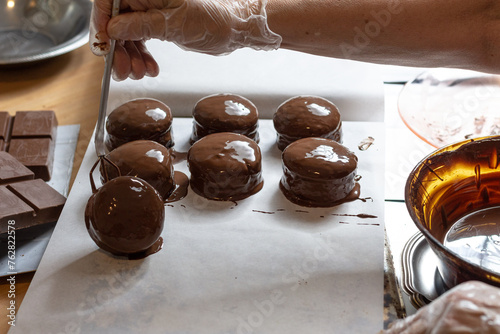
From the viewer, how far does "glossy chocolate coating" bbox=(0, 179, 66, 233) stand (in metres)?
1.46

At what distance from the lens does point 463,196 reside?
1343 mm

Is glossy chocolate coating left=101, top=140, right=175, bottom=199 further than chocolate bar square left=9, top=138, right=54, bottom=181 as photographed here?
No

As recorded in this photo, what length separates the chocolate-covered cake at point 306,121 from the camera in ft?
5.97

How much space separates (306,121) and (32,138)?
2.98 ft

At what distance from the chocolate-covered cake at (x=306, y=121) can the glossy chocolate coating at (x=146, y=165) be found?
0.41m

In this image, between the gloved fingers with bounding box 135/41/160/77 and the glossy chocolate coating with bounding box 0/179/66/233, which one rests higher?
the gloved fingers with bounding box 135/41/160/77

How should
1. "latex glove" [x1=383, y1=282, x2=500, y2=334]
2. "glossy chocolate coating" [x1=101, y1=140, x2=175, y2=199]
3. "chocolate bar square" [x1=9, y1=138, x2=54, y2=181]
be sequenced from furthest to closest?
1. "chocolate bar square" [x1=9, y1=138, x2=54, y2=181]
2. "glossy chocolate coating" [x1=101, y1=140, x2=175, y2=199]
3. "latex glove" [x1=383, y1=282, x2=500, y2=334]

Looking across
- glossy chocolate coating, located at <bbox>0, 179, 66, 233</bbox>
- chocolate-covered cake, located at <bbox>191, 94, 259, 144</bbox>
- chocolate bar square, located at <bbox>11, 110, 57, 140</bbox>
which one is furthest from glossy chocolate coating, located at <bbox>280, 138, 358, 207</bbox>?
chocolate bar square, located at <bbox>11, 110, 57, 140</bbox>

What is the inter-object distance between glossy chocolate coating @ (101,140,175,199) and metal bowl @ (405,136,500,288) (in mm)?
735

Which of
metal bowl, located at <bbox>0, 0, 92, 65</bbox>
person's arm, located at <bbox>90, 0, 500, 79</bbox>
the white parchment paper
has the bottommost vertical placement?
the white parchment paper

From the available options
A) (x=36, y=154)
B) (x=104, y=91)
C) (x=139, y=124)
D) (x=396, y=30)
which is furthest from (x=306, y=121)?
(x=36, y=154)

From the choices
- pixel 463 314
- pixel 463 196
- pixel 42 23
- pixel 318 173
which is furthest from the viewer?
pixel 42 23

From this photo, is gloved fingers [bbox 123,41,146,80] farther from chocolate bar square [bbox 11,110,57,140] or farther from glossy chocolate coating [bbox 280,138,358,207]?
glossy chocolate coating [bbox 280,138,358,207]

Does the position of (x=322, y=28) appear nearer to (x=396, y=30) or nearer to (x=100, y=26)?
(x=396, y=30)
